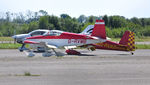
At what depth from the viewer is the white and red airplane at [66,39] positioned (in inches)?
798

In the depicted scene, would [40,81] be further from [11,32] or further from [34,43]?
[11,32]

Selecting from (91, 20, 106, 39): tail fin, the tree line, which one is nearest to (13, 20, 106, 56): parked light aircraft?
(91, 20, 106, 39): tail fin

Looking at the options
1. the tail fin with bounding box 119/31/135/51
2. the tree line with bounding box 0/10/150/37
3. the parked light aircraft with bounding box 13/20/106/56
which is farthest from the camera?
the tree line with bounding box 0/10/150/37

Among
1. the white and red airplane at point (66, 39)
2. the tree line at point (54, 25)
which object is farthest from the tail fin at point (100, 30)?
the tree line at point (54, 25)

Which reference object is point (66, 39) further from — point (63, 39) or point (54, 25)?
point (54, 25)

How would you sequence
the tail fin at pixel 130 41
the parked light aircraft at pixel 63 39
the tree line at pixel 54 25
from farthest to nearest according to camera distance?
the tree line at pixel 54 25
the parked light aircraft at pixel 63 39
the tail fin at pixel 130 41

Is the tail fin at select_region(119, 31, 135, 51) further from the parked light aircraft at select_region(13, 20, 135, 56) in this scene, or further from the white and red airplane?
the white and red airplane

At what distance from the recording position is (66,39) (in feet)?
68.7

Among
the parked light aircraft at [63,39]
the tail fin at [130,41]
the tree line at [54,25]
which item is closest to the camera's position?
the tail fin at [130,41]

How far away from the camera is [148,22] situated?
99.4 meters

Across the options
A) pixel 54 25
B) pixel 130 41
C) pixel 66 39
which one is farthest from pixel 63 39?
pixel 54 25

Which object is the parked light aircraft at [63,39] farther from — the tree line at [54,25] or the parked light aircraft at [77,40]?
the tree line at [54,25]

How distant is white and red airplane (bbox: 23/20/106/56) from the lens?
66.5ft

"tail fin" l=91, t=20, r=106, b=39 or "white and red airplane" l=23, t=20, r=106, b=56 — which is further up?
"tail fin" l=91, t=20, r=106, b=39
